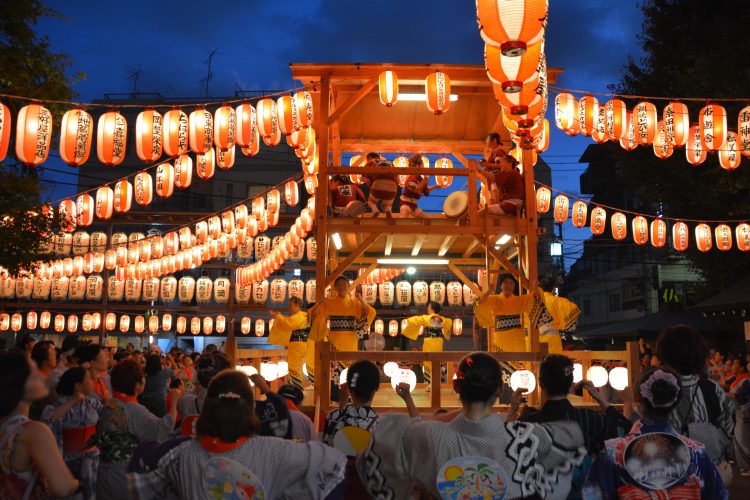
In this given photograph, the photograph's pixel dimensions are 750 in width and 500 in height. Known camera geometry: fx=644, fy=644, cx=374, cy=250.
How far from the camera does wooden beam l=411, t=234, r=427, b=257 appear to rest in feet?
32.1

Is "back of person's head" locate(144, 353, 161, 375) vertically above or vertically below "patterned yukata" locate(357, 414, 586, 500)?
above

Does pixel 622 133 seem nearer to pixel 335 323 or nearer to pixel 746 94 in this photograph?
pixel 746 94

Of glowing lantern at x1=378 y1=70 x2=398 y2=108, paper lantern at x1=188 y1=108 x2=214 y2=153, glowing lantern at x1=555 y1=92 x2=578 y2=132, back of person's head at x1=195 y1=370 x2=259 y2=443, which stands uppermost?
glowing lantern at x1=555 y1=92 x2=578 y2=132

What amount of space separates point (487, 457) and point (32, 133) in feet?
32.1

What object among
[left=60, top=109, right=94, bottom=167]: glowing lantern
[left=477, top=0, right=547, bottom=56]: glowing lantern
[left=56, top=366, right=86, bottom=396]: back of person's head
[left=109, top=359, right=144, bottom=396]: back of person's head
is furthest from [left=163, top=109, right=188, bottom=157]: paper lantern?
[left=109, top=359, right=144, bottom=396]: back of person's head

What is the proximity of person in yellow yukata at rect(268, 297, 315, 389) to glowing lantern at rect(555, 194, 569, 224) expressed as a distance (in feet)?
30.0

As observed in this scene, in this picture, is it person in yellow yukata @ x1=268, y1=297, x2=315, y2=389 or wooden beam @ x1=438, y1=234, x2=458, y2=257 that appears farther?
person in yellow yukata @ x1=268, y1=297, x2=315, y2=389

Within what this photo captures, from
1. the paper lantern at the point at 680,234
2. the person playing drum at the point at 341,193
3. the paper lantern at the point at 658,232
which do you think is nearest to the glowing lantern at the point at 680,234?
the paper lantern at the point at 680,234

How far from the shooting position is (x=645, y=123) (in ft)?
41.3

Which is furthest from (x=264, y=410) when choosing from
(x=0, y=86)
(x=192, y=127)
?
(x=0, y=86)

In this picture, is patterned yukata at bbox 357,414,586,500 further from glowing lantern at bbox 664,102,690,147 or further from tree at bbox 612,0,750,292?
tree at bbox 612,0,750,292

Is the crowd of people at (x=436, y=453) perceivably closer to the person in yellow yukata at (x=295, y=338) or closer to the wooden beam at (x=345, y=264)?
the wooden beam at (x=345, y=264)

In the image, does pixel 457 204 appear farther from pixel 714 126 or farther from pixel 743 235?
pixel 743 235

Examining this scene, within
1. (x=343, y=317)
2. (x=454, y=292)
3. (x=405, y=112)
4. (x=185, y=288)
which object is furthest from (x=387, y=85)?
(x=185, y=288)
